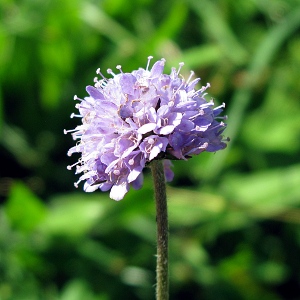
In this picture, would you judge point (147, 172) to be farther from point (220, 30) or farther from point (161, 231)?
point (161, 231)

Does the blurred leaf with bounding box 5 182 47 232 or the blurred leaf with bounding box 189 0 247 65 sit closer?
the blurred leaf with bounding box 5 182 47 232

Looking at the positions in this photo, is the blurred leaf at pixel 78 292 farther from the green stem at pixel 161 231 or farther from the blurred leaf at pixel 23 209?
the green stem at pixel 161 231

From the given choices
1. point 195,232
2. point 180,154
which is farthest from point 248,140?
point 180,154

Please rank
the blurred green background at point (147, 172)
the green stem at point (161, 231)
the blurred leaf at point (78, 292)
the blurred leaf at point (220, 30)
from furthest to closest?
the blurred leaf at point (220, 30) < the blurred green background at point (147, 172) < the blurred leaf at point (78, 292) < the green stem at point (161, 231)

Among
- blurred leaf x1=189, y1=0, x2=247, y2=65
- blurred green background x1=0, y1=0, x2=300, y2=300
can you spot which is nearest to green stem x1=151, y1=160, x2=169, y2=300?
blurred green background x1=0, y1=0, x2=300, y2=300

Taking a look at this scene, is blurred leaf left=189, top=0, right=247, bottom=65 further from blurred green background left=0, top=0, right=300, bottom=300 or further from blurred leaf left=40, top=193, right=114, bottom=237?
blurred leaf left=40, top=193, right=114, bottom=237

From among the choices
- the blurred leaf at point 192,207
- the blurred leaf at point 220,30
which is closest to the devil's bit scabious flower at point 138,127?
the blurred leaf at point 192,207
